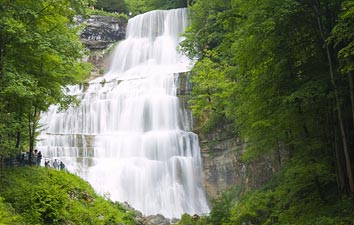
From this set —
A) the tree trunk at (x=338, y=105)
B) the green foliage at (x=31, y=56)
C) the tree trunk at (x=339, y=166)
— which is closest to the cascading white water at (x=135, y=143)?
the green foliage at (x=31, y=56)

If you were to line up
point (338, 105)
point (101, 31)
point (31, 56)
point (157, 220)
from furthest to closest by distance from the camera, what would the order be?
point (101, 31) < point (157, 220) < point (31, 56) < point (338, 105)

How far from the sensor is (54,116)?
3362cm

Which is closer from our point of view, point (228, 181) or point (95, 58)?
point (228, 181)

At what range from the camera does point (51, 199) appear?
40.6 feet

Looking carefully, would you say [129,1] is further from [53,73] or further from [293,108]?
[293,108]

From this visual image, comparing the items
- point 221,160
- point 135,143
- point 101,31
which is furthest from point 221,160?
point 101,31

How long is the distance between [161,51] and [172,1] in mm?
10434

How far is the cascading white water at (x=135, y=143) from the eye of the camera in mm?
26656

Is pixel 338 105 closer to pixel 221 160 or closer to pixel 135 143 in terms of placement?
pixel 221 160

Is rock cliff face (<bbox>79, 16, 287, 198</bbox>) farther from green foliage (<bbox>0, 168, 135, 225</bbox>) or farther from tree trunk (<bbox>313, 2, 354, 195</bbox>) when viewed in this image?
green foliage (<bbox>0, 168, 135, 225</bbox>)

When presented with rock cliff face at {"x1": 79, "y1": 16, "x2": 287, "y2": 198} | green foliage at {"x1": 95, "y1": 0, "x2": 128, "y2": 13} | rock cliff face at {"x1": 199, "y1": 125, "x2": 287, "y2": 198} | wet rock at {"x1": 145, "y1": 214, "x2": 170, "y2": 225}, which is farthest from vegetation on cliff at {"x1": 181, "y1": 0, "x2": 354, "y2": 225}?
green foliage at {"x1": 95, "y1": 0, "x2": 128, "y2": 13}

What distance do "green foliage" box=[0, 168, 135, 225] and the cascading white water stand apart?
964 cm

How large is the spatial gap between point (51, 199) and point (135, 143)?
671 inches

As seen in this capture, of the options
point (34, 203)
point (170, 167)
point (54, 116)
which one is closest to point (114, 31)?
point (54, 116)
